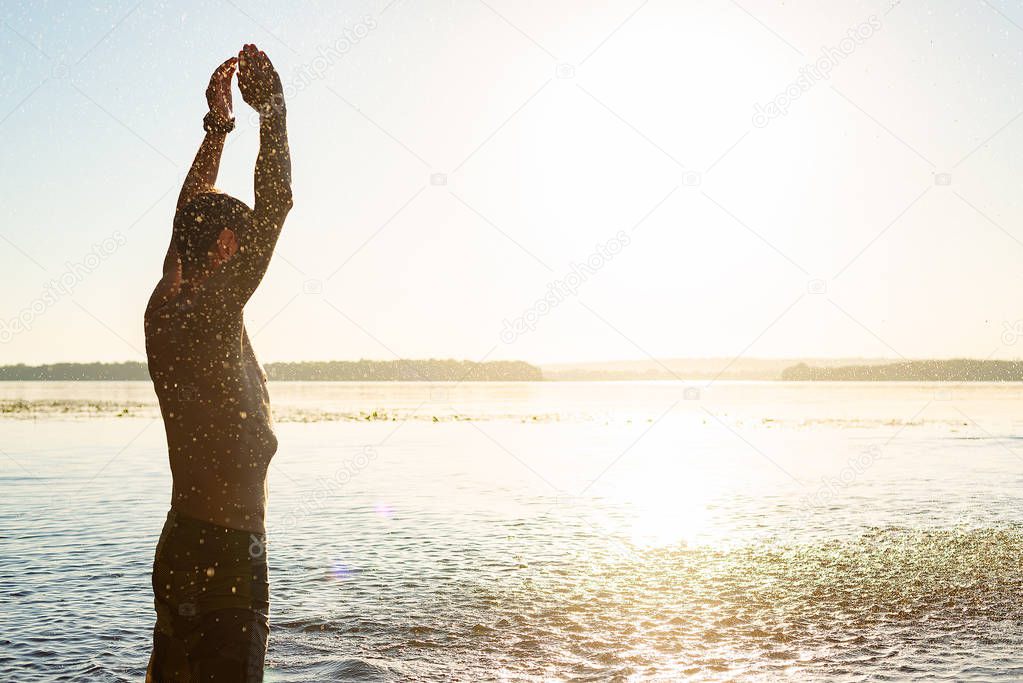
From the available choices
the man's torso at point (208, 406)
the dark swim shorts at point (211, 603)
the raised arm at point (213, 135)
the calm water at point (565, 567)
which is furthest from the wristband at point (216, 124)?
the calm water at point (565, 567)

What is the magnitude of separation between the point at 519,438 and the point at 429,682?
2720 cm

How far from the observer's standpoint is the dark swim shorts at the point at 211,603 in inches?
126

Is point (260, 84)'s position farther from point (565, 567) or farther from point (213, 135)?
point (565, 567)

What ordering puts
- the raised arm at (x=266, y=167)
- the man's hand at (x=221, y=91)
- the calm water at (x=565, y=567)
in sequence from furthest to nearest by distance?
the calm water at (x=565, y=567) < the man's hand at (x=221, y=91) < the raised arm at (x=266, y=167)

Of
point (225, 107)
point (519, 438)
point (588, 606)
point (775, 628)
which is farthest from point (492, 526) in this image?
point (519, 438)

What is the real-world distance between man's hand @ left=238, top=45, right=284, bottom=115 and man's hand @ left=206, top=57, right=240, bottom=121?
81 cm

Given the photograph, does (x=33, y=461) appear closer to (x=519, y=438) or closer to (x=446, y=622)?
(x=519, y=438)

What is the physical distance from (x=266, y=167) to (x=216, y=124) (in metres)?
1.12

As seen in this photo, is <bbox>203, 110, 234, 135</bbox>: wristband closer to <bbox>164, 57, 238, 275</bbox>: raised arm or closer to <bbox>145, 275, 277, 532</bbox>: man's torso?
<bbox>164, 57, 238, 275</bbox>: raised arm

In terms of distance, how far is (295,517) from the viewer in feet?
50.9

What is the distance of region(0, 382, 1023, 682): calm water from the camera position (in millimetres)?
7512
